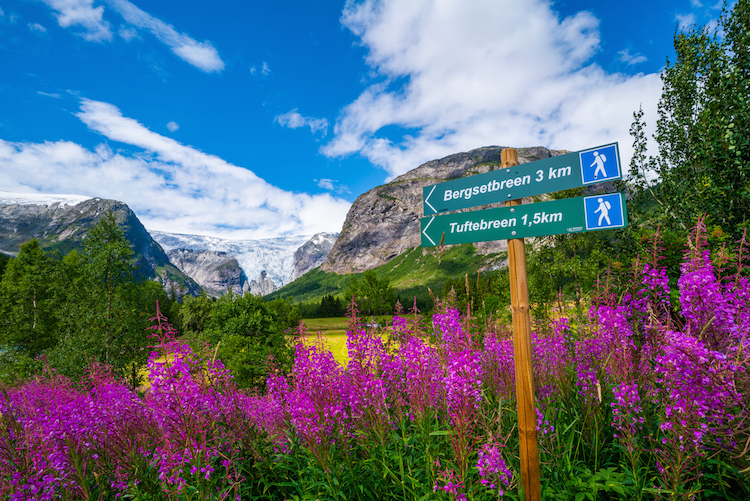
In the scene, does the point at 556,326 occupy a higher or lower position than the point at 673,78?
lower

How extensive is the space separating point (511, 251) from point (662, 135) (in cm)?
1527

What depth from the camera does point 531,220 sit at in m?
3.60

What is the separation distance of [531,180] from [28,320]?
31371 millimetres

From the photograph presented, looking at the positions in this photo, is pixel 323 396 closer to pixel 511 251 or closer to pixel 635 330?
pixel 511 251

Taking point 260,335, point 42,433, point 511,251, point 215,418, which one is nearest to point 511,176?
point 511,251

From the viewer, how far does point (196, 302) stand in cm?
5259

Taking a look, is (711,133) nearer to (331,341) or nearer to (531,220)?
(531,220)

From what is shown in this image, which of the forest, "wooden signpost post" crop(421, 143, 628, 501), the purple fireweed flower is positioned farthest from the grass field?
the purple fireweed flower

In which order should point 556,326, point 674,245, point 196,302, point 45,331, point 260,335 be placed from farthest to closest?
point 196,302
point 45,331
point 260,335
point 674,245
point 556,326

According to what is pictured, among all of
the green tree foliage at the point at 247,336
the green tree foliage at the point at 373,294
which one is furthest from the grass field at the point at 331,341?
the green tree foliage at the point at 373,294

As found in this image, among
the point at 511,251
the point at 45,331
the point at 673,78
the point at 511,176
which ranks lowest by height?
the point at 45,331

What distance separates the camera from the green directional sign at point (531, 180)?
3.36 m

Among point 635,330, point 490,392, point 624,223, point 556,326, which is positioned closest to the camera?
point 624,223

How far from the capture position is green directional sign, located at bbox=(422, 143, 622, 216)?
3.36 metres
